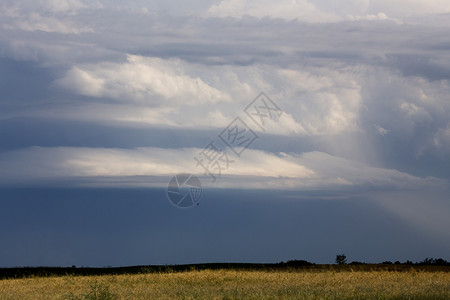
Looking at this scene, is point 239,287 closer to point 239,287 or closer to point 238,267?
point 239,287

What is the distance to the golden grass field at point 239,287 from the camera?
50.2 ft

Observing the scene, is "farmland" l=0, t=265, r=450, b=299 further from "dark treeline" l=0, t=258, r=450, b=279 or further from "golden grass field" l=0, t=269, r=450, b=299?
"dark treeline" l=0, t=258, r=450, b=279

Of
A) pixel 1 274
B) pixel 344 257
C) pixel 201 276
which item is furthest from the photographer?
pixel 344 257

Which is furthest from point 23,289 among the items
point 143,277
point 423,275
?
point 423,275

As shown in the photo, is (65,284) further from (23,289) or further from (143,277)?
(143,277)

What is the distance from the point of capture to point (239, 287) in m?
17.8

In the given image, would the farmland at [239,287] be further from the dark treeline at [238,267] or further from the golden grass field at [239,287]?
the dark treeline at [238,267]

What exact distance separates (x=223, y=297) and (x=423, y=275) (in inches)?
404

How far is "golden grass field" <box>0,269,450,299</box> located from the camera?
603 inches

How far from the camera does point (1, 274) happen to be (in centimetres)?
2834

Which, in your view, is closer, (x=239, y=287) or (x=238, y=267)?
(x=239, y=287)

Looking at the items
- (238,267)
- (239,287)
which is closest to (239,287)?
(239,287)

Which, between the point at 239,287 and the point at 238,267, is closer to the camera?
the point at 239,287

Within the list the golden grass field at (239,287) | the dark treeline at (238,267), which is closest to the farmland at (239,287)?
the golden grass field at (239,287)
